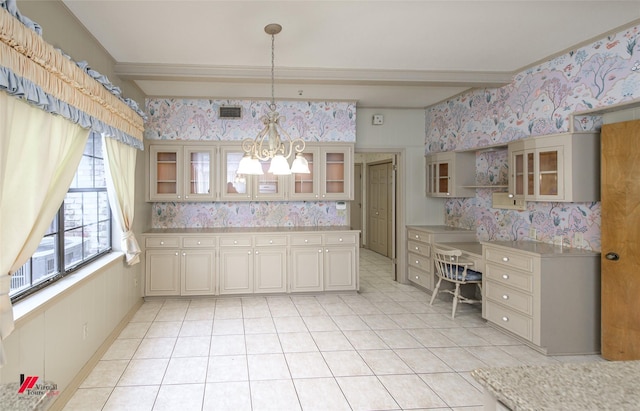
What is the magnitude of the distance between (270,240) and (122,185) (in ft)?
6.41

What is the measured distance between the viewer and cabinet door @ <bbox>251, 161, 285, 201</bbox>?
526 cm

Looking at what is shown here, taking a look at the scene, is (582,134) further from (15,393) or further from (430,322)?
(15,393)

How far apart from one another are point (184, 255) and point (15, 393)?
398 cm

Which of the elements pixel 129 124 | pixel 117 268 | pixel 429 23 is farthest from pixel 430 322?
pixel 129 124

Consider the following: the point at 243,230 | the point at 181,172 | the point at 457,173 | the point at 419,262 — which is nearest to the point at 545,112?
the point at 457,173

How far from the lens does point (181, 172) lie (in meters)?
5.12

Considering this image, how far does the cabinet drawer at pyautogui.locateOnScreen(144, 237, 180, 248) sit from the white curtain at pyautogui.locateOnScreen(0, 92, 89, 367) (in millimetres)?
2576

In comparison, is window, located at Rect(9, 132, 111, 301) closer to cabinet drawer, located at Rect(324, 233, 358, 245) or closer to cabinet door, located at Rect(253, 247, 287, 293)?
cabinet door, located at Rect(253, 247, 287, 293)

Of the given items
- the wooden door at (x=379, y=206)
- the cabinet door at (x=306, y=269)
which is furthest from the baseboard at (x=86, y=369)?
the wooden door at (x=379, y=206)

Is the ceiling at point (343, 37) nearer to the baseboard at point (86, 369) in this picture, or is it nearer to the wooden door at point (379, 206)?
the baseboard at point (86, 369)

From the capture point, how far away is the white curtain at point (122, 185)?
3.42 metres

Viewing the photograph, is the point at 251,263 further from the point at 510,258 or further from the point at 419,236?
the point at 510,258

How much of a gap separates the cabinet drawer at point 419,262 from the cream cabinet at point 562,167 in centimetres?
174

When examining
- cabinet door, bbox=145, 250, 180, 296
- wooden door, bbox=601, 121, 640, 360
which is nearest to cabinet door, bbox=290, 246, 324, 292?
cabinet door, bbox=145, 250, 180, 296
